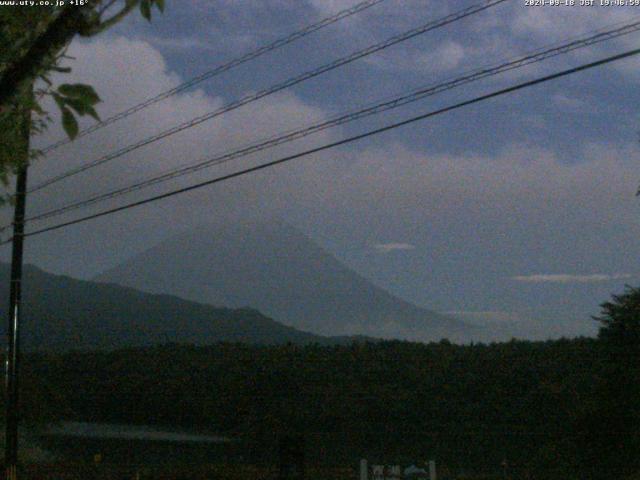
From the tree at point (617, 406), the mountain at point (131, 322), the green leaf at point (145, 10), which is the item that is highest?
the mountain at point (131, 322)

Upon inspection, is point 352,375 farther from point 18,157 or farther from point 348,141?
point 18,157

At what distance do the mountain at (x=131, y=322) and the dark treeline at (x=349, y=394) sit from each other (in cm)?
4816

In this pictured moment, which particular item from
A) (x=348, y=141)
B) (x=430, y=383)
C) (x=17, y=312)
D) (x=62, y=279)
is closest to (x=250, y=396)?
(x=430, y=383)

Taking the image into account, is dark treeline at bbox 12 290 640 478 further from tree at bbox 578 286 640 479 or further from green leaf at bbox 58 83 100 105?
green leaf at bbox 58 83 100 105

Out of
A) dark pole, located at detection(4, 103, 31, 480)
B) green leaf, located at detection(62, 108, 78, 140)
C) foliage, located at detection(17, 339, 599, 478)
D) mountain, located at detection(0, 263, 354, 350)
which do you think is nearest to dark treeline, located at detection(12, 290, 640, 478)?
foliage, located at detection(17, 339, 599, 478)

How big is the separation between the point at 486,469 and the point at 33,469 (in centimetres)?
1436

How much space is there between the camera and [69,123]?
5066 millimetres

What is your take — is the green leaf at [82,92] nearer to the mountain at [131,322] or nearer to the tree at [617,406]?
the tree at [617,406]

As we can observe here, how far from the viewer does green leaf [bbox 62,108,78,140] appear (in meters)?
5.06

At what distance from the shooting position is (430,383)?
153 feet

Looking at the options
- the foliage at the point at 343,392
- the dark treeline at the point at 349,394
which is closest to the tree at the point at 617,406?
the dark treeline at the point at 349,394

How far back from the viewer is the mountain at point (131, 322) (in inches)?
4412

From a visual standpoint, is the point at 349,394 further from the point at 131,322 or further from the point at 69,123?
the point at 131,322

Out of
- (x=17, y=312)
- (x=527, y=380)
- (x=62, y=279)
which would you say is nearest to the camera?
(x=17, y=312)
